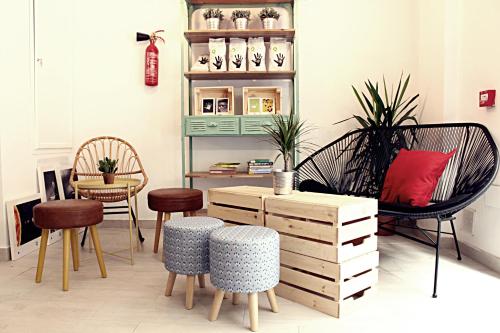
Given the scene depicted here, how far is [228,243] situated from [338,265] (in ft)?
1.81

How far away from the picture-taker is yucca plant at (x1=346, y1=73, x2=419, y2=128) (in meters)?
3.54

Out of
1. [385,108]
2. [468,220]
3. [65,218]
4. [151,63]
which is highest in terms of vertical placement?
[151,63]

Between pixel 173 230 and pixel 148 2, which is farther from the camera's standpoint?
pixel 148 2

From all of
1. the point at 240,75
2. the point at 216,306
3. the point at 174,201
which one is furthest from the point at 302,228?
the point at 240,75

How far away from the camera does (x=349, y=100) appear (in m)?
4.03

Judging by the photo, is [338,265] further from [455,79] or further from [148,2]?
[148,2]

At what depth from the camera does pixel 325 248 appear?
2.04 m

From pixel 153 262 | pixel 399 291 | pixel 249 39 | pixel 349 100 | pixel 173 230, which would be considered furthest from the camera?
pixel 349 100

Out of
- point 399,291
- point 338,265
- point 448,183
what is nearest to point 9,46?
point 338,265

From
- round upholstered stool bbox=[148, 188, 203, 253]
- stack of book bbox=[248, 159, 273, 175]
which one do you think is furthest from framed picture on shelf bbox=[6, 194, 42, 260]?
stack of book bbox=[248, 159, 273, 175]

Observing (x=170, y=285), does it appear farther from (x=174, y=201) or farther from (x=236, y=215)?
(x=174, y=201)

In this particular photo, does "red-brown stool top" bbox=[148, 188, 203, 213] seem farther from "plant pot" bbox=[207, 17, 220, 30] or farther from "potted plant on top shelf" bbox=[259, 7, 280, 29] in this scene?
"potted plant on top shelf" bbox=[259, 7, 280, 29]

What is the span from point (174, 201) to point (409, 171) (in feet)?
5.61

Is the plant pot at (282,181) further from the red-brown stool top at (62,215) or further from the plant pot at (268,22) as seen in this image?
the plant pot at (268,22)
